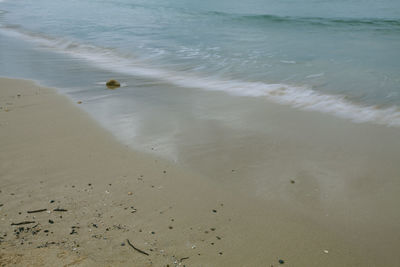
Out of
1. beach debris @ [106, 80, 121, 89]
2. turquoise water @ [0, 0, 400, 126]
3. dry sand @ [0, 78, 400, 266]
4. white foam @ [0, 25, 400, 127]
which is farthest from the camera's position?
beach debris @ [106, 80, 121, 89]

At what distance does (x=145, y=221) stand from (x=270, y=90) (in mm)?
4450

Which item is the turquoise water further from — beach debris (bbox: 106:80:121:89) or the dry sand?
the dry sand

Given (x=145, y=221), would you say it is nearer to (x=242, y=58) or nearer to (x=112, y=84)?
(x=112, y=84)

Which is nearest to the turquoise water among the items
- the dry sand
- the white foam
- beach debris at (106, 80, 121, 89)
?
the white foam

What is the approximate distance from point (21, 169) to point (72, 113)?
1.77m

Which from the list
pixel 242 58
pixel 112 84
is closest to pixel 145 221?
pixel 112 84

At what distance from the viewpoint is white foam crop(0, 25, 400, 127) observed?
5074mm

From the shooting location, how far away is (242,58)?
9508mm

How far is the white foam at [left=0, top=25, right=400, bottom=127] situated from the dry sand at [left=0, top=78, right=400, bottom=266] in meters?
2.34

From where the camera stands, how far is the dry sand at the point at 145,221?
2188mm

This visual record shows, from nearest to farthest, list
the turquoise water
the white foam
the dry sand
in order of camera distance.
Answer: the dry sand → the white foam → the turquoise water

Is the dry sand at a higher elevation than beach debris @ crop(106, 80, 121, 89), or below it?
below

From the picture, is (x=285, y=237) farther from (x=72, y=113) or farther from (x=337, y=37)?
(x=337, y=37)

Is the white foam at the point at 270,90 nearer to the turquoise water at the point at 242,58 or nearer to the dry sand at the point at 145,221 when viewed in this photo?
the turquoise water at the point at 242,58
